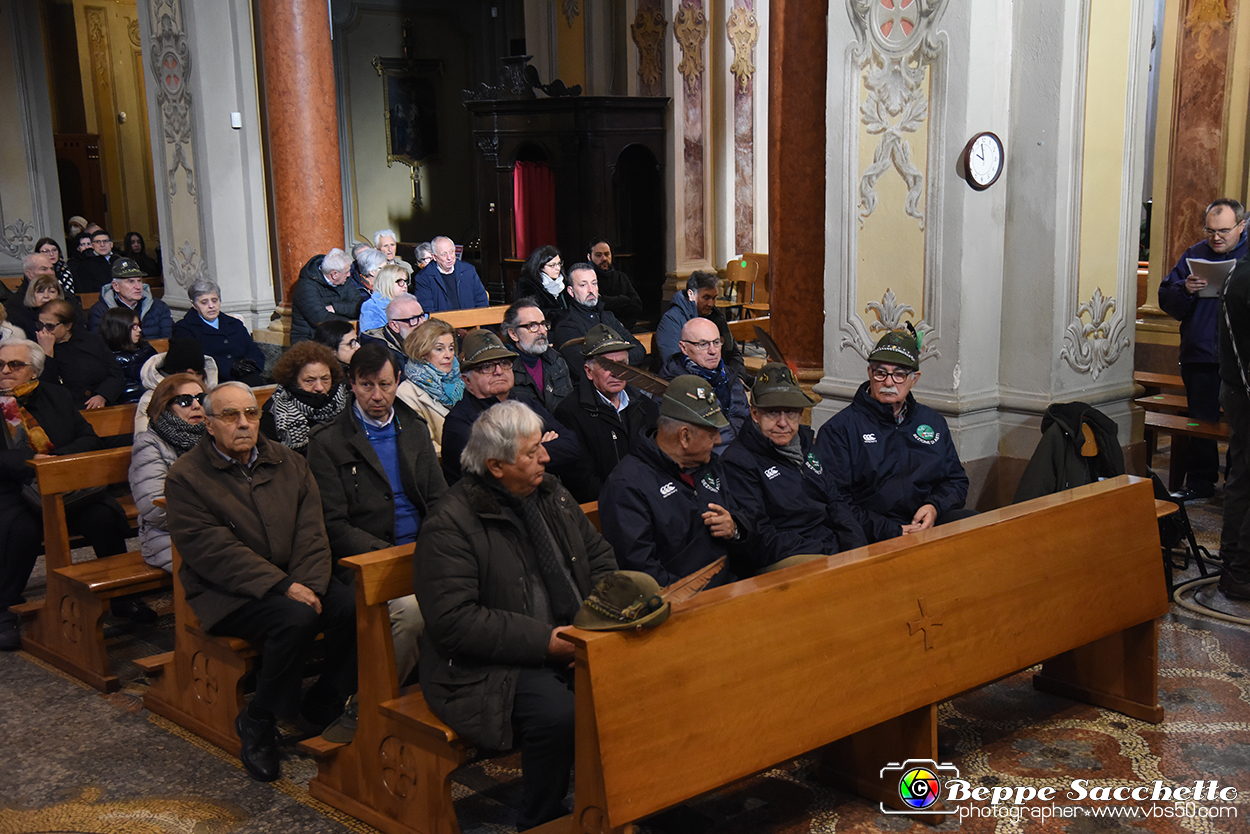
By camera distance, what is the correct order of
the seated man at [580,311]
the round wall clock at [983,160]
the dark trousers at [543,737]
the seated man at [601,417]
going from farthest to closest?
1. the seated man at [580,311]
2. the round wall clock at [983,160]
3. the seated man at [601,417]
4. the dark trousers at [543,737]

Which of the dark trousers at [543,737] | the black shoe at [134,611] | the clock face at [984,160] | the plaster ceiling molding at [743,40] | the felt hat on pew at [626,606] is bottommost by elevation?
the black shoe at [134,611]

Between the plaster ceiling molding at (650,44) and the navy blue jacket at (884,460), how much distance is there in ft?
30.0

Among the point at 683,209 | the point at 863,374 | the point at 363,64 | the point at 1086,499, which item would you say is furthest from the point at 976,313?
the point at 363,64

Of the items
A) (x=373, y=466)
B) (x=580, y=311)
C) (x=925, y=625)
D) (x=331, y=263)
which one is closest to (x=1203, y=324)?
(x=580, y=311)

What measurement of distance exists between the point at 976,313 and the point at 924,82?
3.62 feet

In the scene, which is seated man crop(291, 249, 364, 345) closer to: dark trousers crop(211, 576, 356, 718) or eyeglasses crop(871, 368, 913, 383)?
dark trousers crop(211, 576, 356, 718)

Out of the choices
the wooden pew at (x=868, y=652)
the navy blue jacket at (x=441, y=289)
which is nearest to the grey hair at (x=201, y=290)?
the navy blue jacket at (x=441, y=289)

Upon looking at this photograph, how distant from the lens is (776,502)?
4.14m

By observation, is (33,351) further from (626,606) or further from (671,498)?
(626,606)

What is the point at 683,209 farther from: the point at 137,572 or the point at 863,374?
the point at 137,572

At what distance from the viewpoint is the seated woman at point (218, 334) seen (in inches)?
291

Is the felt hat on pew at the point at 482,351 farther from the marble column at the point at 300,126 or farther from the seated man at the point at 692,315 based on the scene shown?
the marble column at the point at 300,126

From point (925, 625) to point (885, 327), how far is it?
2.56m

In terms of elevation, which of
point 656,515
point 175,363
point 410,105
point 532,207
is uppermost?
point 410,105
